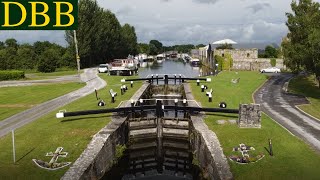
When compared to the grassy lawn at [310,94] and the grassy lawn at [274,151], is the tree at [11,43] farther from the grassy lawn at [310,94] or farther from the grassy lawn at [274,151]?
the grassy lawn at [274,151]

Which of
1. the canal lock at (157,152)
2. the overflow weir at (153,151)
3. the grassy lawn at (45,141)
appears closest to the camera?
the grassy lawn at (45,141)

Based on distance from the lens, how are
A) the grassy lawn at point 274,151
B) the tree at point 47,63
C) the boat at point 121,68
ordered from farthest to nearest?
the tree at point 47,63 → the boat at point 121,68 → the grassy lawn at point 274,151

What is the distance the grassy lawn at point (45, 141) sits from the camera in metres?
17.5

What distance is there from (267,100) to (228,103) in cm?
573

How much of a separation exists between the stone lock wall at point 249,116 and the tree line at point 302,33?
44.8 feet

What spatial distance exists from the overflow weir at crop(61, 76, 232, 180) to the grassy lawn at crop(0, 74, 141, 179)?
2.46 feet

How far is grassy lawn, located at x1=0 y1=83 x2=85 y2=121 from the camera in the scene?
110ft

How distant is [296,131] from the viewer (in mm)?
24719

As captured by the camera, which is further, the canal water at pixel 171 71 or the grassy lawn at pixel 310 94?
the canal water at pixel 171 71

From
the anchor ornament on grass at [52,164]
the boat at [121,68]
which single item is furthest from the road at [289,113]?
the boat at [121,68]

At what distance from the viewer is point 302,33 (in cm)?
4181

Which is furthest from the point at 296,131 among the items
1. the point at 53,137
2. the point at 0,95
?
the point at 0,95

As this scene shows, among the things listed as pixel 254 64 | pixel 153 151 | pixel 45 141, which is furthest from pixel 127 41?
pixel 45 141

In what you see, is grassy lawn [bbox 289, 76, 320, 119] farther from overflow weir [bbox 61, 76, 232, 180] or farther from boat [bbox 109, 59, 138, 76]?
boat [bbox 109, 59, 138, 76]
